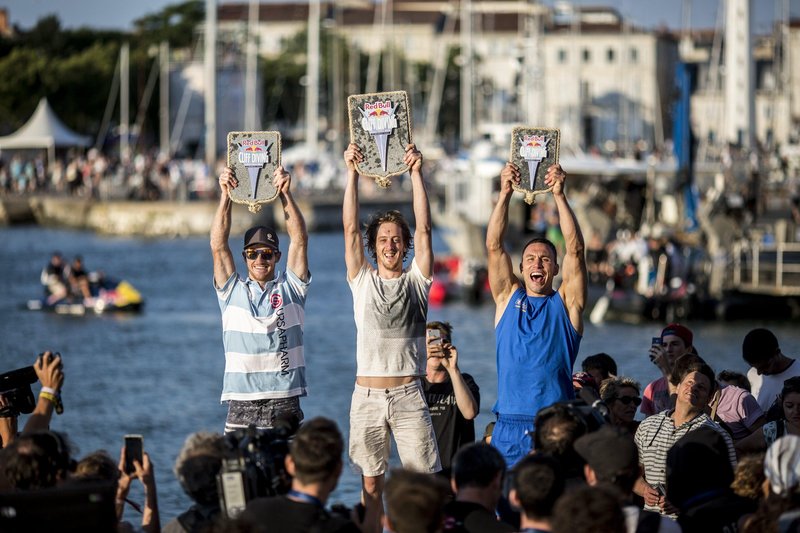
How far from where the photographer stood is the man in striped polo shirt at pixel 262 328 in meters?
9.56

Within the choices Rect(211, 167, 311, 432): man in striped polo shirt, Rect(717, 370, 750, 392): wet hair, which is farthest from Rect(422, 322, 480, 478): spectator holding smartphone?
Rect(717, 370, 750, 392): wet hair

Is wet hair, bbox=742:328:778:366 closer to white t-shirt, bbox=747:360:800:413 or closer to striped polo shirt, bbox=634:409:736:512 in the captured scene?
white t-shirt, bbox=747:360:800:413

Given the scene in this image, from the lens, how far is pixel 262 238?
967 cm

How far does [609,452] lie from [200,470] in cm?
205

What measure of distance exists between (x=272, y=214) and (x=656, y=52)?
10836cm

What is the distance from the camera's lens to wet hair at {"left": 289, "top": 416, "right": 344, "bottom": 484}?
23.2 ft

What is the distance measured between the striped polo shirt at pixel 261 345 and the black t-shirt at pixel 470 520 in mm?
2363

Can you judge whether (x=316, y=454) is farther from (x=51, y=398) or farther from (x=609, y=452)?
(x=51, y=398)

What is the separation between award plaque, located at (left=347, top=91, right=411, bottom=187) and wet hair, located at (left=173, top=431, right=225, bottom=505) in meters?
2.90

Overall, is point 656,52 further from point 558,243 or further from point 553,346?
point 553,346

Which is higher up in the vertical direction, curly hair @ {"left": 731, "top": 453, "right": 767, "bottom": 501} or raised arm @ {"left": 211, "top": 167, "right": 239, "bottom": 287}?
raised arm @ {"left": 211, "top": 167, "right": 239, "bottom": 287}

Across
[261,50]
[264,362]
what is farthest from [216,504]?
[261,50]

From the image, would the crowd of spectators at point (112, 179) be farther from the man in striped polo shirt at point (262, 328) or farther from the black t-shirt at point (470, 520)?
the black t-shirt at point (470, 520)

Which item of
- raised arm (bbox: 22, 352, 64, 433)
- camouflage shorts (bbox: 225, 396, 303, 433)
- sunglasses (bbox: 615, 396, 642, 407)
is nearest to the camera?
raised arm (bbox: 22, 352, 64, 433)
